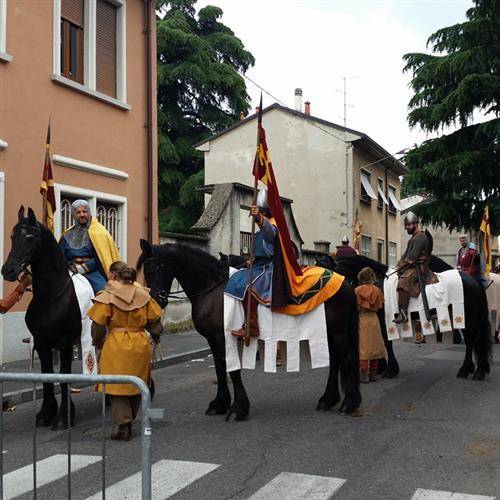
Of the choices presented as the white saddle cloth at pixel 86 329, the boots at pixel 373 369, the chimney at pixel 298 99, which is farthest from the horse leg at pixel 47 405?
the chimney at pixel 298 99

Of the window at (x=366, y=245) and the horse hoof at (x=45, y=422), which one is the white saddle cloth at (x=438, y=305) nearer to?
the horse hoof at (x=45, y=422)

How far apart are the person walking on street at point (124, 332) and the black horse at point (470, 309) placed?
3.83m

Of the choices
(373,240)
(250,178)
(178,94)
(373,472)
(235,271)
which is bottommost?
(373,472)

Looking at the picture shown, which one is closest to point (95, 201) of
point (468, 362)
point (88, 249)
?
point (88, 249)

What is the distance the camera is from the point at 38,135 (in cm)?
1145

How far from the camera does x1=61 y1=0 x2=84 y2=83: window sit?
1241 cm

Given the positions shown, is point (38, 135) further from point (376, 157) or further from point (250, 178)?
point (376, 157)

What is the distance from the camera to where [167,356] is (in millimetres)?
11602

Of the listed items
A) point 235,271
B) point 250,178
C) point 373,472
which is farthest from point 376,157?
point 373,472

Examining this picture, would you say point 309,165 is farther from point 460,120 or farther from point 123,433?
point 123,433

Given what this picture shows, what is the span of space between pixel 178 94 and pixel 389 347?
2683 centimetres

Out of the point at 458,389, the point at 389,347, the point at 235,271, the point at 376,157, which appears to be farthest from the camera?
the point at 376,157

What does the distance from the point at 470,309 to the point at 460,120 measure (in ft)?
48.1

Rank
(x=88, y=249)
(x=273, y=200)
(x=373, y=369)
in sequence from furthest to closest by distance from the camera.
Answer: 1. (x=373, y=369)
2. (x=88, y=249)
3. (x=273, y=200)
